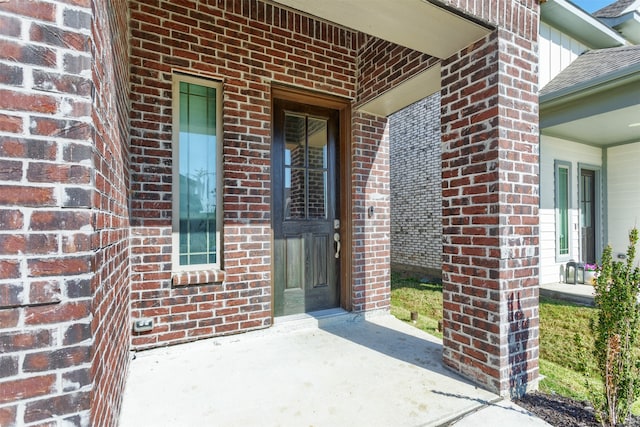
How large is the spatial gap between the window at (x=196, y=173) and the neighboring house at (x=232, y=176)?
0.05ft

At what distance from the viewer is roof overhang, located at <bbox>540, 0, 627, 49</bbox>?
563cm

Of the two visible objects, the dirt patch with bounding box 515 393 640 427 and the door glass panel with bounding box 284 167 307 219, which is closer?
the dirt patch with bounding box 515 393 640 427

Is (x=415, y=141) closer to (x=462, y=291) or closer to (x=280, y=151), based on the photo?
(x=280, y=151)

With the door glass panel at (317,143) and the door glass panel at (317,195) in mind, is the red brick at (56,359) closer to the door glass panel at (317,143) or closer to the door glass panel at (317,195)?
the door glass panel at (317,195)

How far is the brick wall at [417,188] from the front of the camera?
772 centimetres

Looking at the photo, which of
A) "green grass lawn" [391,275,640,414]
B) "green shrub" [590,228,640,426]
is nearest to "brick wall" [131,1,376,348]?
"green grass lawn" [391,275,640,414]

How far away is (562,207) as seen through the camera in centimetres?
574

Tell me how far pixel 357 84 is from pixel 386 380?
304 centimetres

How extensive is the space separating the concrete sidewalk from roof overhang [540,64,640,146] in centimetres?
407

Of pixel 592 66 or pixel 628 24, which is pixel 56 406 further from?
pixel 628 24

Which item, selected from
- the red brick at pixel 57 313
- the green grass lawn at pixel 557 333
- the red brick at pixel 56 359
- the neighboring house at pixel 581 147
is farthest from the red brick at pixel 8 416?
the neighboring house at pixel 581 147

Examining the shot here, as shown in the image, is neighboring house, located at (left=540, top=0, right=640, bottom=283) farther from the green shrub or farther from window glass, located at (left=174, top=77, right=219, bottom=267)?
window glass, located at (left=174, top=77, right=219, bottom=267)

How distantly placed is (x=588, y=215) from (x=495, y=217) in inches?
238

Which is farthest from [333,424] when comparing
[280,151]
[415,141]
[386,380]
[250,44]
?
[415,141]
